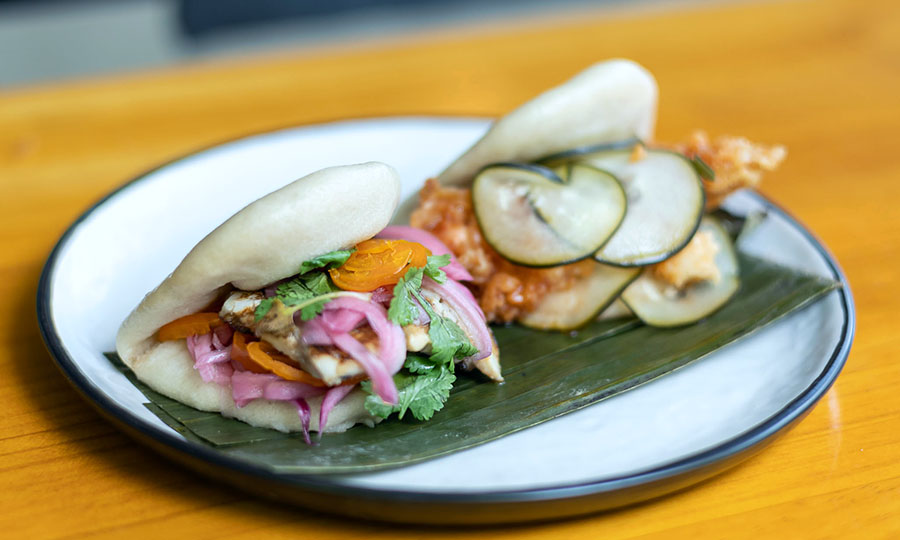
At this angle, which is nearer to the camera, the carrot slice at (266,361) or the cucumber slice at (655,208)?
the carrot slice at (266,361)

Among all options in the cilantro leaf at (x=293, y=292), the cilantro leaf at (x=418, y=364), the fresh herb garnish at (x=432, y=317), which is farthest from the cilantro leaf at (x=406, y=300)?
the cilantro leaf at (x=293, y=292)

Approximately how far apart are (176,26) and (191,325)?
5367 millimetres

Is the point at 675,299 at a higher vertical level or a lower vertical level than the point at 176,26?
lower

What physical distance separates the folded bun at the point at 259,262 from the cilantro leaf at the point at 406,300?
0.64 ft

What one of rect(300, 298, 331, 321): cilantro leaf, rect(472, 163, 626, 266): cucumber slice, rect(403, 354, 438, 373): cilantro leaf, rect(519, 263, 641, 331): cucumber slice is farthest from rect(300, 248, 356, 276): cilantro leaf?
rect(519, 263, 641, 331): cucumber slice

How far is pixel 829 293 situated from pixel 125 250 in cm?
254

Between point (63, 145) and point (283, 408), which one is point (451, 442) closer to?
point (283, 408)

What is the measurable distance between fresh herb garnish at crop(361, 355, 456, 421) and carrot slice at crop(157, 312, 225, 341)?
541mm

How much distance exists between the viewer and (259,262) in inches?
96.0

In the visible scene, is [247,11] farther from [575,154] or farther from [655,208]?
[655,208]

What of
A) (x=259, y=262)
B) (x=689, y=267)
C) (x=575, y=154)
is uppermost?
(x=259, y=262)

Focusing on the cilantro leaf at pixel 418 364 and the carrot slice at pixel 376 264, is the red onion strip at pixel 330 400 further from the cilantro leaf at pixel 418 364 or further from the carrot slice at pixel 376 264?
the carrot slice at pixel 376 264

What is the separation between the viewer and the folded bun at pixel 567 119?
10.7ft

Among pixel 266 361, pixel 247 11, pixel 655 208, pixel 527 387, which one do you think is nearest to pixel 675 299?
pixel 655 208
